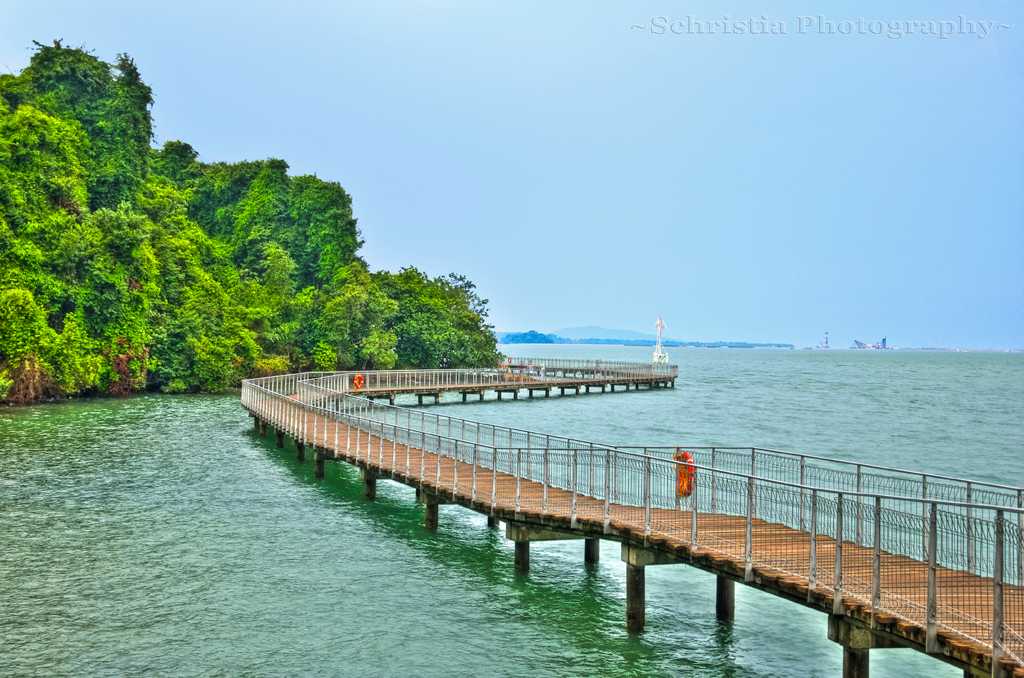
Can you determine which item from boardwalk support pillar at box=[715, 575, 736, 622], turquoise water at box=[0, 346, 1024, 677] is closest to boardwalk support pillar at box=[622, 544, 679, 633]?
turquoise water at box=[0, 346, 1024, 677]

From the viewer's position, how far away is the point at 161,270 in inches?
3036

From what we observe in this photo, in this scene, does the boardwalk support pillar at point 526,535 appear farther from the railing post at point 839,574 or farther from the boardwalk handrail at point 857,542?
the railing post at point 839,574

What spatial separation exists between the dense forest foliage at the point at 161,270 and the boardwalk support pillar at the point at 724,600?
168ft

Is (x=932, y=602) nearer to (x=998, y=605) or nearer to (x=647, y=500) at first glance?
(x=998, y=605)

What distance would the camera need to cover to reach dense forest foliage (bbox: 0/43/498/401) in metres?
61.5

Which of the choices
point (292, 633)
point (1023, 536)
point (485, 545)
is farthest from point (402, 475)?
point (1023, 536)

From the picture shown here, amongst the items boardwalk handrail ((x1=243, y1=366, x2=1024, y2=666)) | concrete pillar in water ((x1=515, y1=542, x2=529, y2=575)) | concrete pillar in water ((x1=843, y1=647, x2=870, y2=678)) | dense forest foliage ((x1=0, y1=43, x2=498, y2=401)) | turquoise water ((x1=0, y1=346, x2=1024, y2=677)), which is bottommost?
turquoise water ((x1=0, y1=346, x2=1024, y2=677))

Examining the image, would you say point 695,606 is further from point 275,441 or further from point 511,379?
point 511,379

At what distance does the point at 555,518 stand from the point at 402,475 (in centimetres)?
838

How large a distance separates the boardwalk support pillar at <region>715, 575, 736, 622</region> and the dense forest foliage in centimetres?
5120

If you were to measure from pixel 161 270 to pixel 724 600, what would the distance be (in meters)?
68.4

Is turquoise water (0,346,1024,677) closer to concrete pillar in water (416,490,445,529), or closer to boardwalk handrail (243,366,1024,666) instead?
concrete pillar in water (416,490,445,529)

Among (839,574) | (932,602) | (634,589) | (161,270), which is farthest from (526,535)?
(161,270)

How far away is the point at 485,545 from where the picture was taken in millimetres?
25344
